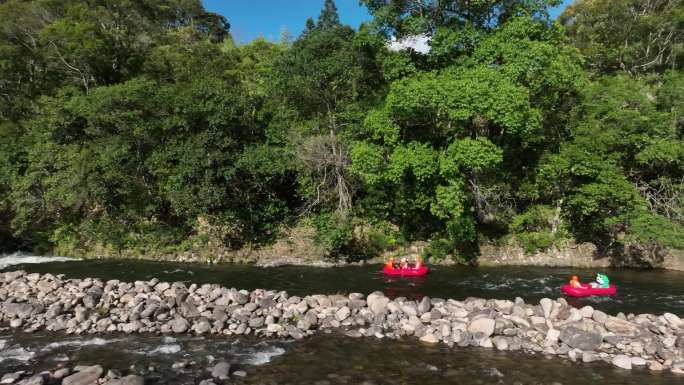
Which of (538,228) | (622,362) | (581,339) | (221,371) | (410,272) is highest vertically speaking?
(538,228)

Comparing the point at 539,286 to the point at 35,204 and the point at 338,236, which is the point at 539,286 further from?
the point at 35,204

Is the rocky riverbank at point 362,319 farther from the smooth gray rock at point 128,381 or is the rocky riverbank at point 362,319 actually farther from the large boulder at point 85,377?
the smooth gray rock at point 128,381

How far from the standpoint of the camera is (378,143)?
20062mm

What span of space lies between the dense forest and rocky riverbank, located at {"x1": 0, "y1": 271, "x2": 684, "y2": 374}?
7.01 m

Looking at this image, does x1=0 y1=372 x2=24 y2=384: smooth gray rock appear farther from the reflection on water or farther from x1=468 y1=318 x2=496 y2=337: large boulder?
x1=468 y1=318 x2=496 y2=337: large boulder

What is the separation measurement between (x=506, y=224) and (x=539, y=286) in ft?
20.3

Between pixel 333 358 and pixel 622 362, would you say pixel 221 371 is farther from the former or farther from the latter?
pixel 622 362

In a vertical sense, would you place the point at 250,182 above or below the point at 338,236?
above

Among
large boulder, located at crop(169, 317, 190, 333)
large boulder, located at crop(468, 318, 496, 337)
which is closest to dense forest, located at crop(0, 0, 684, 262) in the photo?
large boulder, located at crop(468, 318, 496, 337)

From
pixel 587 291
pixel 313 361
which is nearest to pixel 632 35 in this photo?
pixel 587 291

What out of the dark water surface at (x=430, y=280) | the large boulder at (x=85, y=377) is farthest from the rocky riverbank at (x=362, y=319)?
the large boulder at (x=85, y=377)

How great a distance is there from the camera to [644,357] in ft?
30.3

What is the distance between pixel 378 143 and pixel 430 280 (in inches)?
284

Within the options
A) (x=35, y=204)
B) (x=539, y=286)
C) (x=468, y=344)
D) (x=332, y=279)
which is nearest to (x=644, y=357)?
(x=468, y=344)
